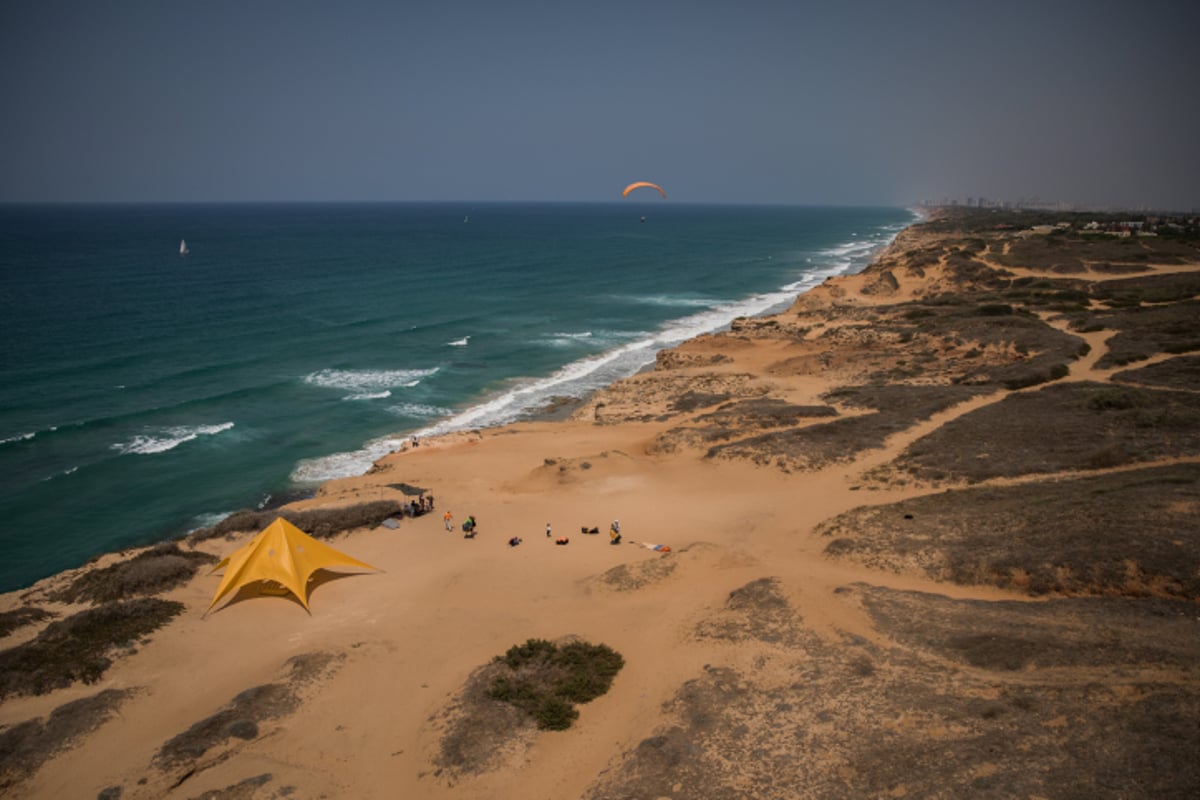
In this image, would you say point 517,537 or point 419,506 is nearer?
point 517,537

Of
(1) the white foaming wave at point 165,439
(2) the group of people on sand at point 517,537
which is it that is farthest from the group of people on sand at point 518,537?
(1) the white foaming wave at point 165,439

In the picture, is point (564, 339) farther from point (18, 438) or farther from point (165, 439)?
point (18, 438)

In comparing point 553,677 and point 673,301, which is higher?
point 673,301

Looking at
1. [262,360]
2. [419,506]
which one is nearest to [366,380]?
[262,360]

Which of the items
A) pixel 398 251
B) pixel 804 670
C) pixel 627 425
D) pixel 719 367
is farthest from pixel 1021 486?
pixel 398 251

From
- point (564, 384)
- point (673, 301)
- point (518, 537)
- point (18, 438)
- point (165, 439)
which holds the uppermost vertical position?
point (673, 301)
